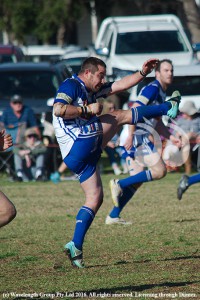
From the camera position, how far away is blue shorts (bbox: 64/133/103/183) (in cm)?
859

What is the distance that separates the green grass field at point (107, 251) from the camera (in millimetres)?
7395

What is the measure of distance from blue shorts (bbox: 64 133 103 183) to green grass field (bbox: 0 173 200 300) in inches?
33.9

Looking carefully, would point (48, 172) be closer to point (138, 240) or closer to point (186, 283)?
point (138, 240)

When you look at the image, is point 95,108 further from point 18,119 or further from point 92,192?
point 18,119

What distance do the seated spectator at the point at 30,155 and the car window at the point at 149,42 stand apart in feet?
14.1

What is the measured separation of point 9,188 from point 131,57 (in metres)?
5.53

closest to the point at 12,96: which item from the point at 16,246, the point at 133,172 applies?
the point at 133,172

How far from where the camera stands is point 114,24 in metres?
22.0

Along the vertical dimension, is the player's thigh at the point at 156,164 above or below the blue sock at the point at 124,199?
above

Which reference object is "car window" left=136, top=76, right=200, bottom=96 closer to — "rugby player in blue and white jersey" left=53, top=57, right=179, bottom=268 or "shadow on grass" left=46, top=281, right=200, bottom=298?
"rugby player in blue and white jersey" left=53, top=57, right=179, bottom=268

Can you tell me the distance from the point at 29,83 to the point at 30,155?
209 centimetres

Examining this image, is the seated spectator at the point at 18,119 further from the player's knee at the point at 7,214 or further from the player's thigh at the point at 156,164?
the player's knee at the point at 7,214

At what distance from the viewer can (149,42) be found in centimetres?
2105

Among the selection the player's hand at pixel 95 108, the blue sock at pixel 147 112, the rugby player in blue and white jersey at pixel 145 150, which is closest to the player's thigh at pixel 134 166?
the rugby player in blue and white jersey at pixel 145 150
